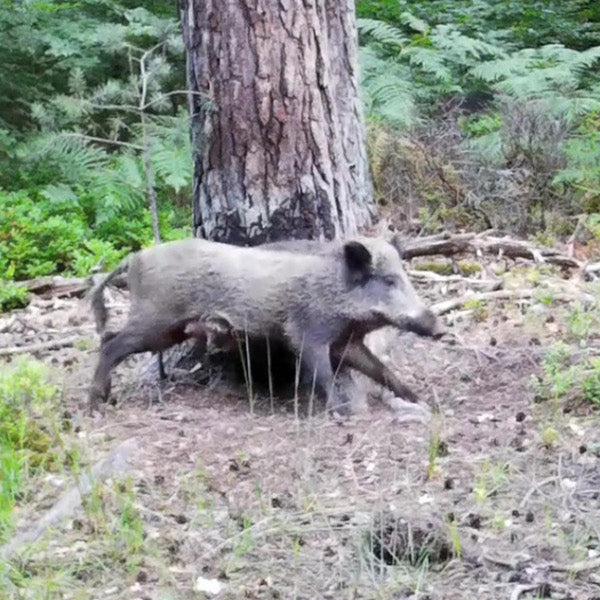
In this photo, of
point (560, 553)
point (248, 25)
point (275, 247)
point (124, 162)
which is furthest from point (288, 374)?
point (124, 162)

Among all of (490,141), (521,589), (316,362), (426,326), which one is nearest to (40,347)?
(316,362)

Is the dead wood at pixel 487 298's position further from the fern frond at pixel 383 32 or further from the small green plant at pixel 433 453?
the fern frond at pixel 383 32

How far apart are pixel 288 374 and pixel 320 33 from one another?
5.70 feet

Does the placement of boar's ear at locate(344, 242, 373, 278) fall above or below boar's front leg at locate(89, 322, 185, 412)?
above

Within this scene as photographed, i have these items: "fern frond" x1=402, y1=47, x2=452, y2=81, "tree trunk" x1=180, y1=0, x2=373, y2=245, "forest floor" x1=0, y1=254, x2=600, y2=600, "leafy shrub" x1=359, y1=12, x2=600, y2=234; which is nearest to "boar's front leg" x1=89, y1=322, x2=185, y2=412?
"forest floor" x1=0, y1=254, x2=600, y2=600

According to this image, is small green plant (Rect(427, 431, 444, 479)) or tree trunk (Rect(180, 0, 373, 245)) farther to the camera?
tree trunk (Rect(180, 0, 373, 245))

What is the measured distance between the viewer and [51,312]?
737cm

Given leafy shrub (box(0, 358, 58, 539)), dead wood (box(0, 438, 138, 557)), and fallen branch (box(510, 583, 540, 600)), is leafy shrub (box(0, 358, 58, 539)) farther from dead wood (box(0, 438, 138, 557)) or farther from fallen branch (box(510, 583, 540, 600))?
fallen branch (box(510, 583, 540, 600))

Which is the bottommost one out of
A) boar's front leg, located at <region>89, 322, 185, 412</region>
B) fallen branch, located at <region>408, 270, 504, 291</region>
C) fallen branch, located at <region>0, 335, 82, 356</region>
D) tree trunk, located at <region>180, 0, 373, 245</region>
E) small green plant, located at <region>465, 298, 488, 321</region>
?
fallen branch, located at <region>0, 335, 82, 356</region>

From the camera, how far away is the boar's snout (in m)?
5.30

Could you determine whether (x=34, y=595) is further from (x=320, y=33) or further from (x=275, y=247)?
(x=320, y=33)

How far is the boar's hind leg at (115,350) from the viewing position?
5.37m

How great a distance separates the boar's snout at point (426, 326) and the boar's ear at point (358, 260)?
31 cm

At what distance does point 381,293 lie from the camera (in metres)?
5.38
